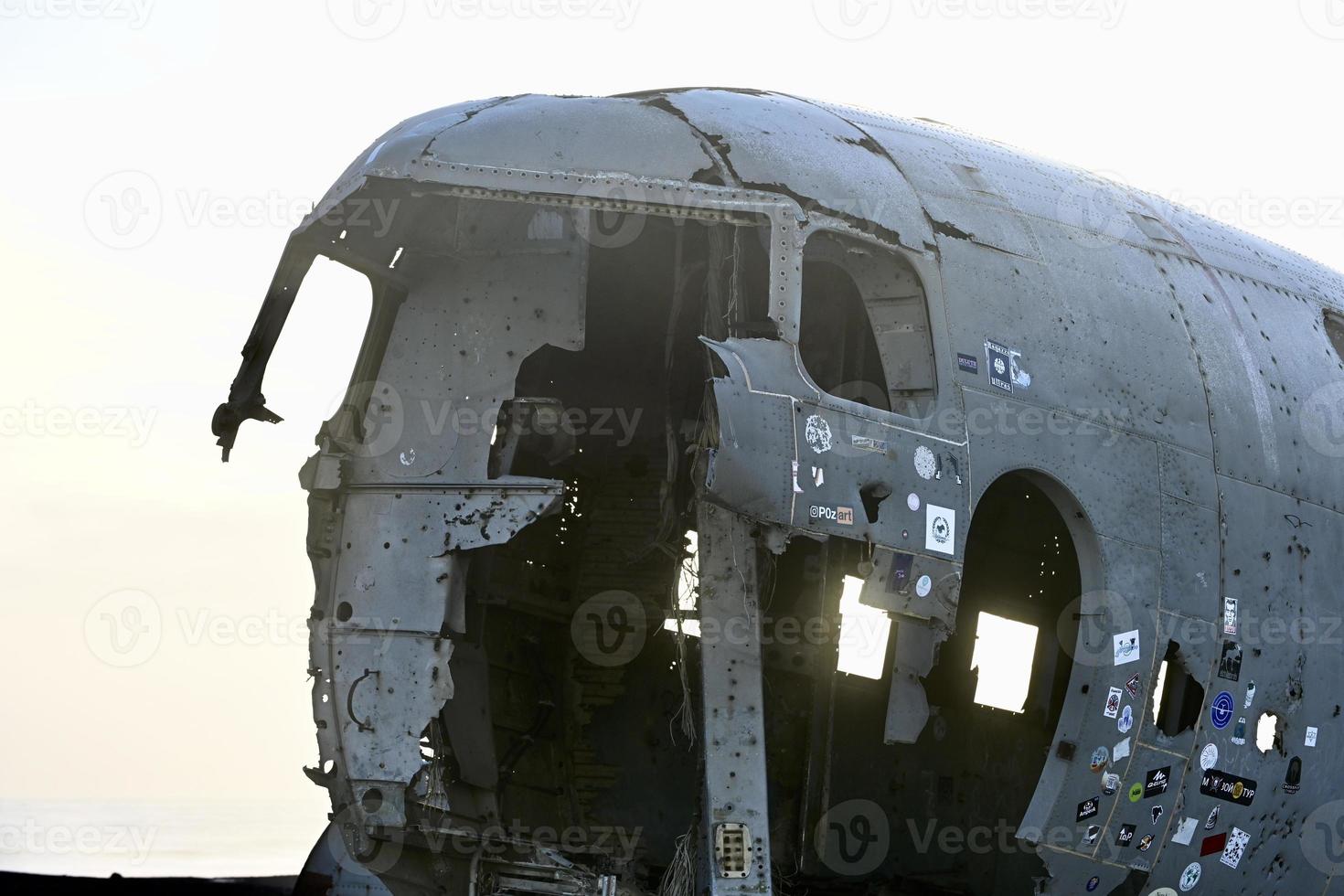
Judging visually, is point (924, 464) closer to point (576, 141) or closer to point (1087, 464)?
point (1087, 464)

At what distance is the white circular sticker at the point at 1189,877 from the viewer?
10.7 metres

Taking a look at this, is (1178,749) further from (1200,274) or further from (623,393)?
(623,393)

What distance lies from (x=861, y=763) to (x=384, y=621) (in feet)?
13.1

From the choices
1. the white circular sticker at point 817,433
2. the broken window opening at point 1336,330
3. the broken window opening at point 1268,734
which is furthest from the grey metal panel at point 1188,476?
the white circular sticker at point 817,433

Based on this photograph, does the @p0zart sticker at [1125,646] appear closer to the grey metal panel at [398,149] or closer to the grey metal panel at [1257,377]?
the grey metal panel at [1257,377]

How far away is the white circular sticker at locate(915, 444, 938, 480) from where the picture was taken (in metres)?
9.27

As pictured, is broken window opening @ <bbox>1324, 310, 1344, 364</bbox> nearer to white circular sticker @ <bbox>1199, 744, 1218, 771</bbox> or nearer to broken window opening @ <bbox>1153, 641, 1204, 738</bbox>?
broken window opening @ <bbox>1153, 641, 1204, 738</bbox>

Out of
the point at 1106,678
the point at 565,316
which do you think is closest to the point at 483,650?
the point at 565,316

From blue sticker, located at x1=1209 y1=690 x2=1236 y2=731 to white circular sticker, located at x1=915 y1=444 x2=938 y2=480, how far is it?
9.51 ft

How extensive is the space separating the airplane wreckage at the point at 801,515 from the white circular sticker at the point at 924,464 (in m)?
0.03

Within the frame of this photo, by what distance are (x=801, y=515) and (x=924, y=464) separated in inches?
39.8

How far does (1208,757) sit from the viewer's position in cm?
1067

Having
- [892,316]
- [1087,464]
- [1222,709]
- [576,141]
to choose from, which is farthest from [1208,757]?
[576,141]

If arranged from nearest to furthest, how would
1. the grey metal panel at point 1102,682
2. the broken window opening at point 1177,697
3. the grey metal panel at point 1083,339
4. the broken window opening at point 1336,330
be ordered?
the grey metal panel at point 1102,682 < the grey metal panel at point 1083,339 < the broken window opening at point 1177,697 < the broken window opening at point 1336,330
